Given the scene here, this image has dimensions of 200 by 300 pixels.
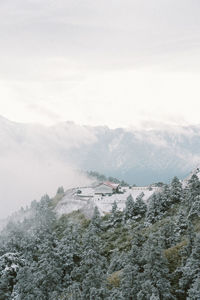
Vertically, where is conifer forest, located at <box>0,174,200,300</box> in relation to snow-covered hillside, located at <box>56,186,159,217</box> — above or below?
below

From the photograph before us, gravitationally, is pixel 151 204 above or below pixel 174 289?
above

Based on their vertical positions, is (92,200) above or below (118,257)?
above

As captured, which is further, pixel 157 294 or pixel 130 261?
pixel 130 261

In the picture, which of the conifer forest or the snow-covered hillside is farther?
the snow-covered hillside

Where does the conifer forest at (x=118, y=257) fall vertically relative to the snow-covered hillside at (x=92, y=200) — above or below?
below

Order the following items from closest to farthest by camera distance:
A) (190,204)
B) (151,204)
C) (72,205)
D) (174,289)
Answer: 1. (174,289)
2. (190,204)
3. (151,204)
4. (72,205)

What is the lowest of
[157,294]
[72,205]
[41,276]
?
[157,294]

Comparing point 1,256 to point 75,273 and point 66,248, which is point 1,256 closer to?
point 66,248

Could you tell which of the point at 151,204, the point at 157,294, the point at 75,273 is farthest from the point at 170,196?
the point at 157,294

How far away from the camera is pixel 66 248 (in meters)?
56.9

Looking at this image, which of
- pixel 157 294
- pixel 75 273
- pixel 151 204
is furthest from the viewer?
pixel 151 204

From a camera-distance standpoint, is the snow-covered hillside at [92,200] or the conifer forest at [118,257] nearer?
the conifer forest at [118,257]

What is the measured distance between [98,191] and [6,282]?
51.4 m

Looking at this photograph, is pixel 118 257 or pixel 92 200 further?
pixel 92 200
